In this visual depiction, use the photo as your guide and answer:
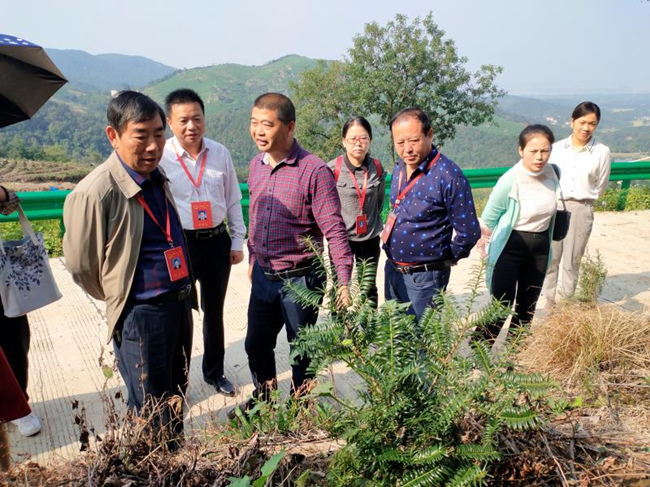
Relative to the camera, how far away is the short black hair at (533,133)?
3.27 metres

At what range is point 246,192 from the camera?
6113 mm

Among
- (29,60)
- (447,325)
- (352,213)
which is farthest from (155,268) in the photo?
(352,213)

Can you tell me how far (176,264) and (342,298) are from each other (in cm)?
120

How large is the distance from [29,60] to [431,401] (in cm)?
301

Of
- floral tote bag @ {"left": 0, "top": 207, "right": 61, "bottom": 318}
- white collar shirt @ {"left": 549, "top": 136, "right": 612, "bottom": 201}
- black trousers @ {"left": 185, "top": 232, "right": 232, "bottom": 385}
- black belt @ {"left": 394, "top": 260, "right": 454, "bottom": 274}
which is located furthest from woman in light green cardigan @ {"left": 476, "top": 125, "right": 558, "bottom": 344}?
floral tote bag @ {"left": 0, "top": 207, "right": 61, "bottom": 318}

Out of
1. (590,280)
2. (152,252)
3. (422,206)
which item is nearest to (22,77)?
(152,252)

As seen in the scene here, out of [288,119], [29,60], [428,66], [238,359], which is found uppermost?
[428,66]

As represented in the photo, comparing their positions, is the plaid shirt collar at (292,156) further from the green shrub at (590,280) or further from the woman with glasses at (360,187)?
the green shrub at (590,280)

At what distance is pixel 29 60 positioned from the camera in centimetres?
290

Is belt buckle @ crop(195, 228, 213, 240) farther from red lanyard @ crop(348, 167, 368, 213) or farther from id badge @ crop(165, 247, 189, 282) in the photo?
red lanyard @ crop(348, 167, 368, 213)

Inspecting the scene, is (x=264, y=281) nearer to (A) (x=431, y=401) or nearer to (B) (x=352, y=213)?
(B) (x=352, y=213)

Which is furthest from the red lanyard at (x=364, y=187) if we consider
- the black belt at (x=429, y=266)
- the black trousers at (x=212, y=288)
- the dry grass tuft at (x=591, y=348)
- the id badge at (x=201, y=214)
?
the dry grass tuft at (x=591, y=348)

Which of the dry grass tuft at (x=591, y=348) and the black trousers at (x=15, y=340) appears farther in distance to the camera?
the dry grass tuft at (x=591, y=348)

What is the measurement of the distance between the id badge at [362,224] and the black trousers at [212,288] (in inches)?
41.3
